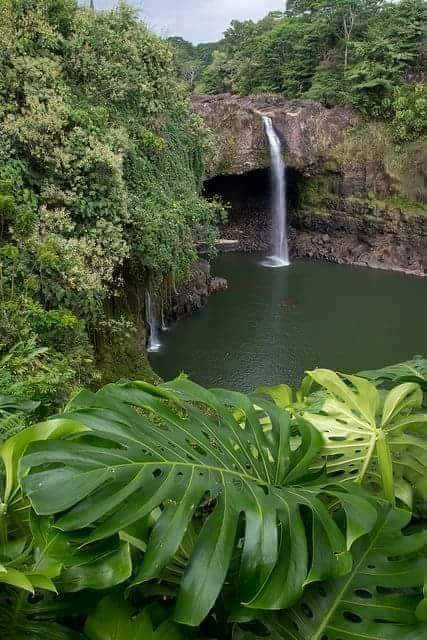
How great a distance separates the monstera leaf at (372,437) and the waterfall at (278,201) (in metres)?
13.3

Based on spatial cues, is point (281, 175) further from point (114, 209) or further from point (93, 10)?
point (114, 209)

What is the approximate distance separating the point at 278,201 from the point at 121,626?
1599 cm

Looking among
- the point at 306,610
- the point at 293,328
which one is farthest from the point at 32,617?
the point at 293,328

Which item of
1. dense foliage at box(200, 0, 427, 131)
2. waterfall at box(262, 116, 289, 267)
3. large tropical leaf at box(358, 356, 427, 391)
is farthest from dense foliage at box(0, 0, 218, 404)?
dense foliage at box(200, 0, 427, 131)

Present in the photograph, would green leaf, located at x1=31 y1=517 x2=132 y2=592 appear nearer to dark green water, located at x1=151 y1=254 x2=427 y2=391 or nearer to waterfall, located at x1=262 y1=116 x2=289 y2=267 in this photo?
dark green water, located at x1=151 y1=254 x2=427 y2=391

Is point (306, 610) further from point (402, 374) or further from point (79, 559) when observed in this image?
point (402, 374)

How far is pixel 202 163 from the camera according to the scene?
984 cm

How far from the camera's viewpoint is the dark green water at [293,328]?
26.1ft

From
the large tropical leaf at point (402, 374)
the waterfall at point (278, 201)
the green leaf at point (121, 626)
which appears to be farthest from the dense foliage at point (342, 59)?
the green leaf at point (121, 626)

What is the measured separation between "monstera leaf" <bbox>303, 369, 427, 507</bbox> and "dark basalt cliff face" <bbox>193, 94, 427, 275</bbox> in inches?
528

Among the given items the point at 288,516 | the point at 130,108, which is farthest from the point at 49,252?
the point at 288,516

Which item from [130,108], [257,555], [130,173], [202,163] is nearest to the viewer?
[257,555]

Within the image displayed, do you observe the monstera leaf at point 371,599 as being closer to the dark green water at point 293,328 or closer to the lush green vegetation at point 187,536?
the lush green vegetation at point 187,536

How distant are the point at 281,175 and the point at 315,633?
15.5 m
